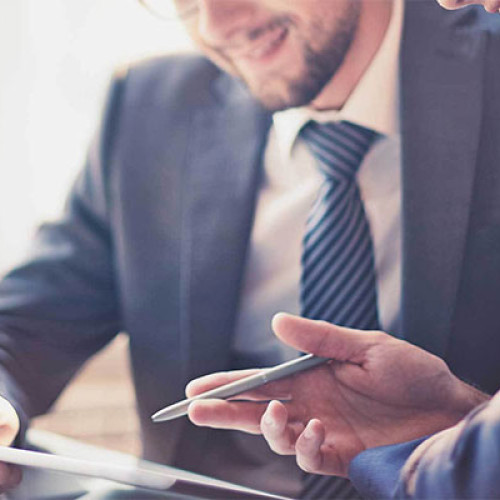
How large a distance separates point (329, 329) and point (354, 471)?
80 mm

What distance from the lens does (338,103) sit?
0.60 m

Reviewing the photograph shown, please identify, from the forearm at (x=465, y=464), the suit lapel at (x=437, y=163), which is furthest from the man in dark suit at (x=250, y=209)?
the forearm at (x=465, y=464)

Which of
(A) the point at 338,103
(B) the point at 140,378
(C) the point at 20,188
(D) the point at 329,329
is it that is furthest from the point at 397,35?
(C) the point at 20,188

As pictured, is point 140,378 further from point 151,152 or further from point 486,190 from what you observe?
point 486,190

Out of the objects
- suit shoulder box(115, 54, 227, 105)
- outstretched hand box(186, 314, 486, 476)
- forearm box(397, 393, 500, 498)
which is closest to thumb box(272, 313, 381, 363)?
outstretched hand box(186, 314, 486, 476)

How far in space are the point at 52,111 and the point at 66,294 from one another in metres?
0.33

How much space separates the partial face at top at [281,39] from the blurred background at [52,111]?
0.89ft

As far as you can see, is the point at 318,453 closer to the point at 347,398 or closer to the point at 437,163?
the point at 347,398

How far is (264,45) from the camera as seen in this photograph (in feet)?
2.07

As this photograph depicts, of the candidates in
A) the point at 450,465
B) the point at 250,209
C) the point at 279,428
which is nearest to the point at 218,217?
the point at 250,209

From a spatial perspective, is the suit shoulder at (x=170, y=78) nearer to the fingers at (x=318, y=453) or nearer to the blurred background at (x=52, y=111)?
the blurred background at (x=52, y=111)

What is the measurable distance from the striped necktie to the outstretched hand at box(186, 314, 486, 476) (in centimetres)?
7

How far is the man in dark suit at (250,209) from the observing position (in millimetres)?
476

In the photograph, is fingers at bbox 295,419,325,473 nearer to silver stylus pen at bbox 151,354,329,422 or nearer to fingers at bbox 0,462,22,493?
silver stylus pen at bbox 151,354,329,422
